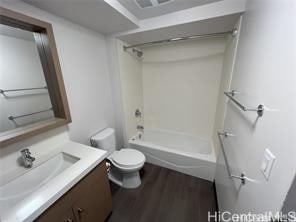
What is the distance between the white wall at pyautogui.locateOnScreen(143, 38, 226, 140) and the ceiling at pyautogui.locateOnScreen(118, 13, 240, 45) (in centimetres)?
46

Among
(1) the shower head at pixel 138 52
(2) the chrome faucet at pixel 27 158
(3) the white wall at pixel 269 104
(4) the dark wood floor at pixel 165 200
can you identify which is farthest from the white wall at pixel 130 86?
(3) the white wall at pixel 269 104

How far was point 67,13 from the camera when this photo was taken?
4.10ft

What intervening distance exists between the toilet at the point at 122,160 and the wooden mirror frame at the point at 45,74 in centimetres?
54

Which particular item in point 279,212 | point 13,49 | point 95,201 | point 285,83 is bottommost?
point 95,201

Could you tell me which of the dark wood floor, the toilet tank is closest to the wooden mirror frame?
the toilet tank

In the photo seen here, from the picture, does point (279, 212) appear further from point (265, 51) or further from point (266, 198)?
point (265, 51)

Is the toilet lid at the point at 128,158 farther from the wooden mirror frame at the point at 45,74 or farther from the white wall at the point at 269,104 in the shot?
the white wall at the point at 269,104

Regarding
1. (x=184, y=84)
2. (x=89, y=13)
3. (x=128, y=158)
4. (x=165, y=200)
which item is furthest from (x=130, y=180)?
(x=89, y=13)

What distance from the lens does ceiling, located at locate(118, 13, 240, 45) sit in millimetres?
1384

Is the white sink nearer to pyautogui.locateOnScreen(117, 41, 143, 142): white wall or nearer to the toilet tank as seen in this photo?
the toilet tank

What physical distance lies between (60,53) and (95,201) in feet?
4.91

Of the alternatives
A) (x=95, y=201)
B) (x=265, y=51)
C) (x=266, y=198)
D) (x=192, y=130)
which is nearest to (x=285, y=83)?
(x=265, y=51)

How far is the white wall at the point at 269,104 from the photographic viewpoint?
1.63 ft

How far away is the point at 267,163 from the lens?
606 millimetres
